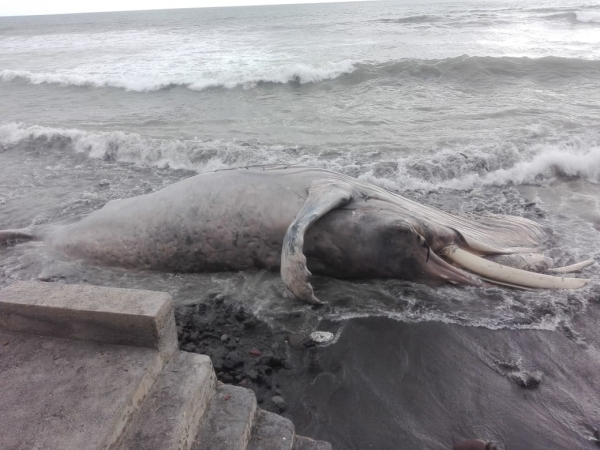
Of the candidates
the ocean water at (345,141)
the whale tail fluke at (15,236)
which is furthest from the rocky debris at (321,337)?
the whale tail fluke at (15,236)

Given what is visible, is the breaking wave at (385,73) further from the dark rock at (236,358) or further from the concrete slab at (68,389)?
the concrete slab at (68,389)

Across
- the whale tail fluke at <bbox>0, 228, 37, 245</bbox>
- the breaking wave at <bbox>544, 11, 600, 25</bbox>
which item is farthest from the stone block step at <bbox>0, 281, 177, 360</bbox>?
the breaking wave at <bbox>544, 11, 600, 25</bbox>

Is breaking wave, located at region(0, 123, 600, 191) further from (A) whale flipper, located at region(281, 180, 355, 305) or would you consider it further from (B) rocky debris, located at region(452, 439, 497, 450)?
(B) rocky debris, located at region(452, 439, 497, 450)

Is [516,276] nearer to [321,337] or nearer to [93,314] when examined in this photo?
[321,337]

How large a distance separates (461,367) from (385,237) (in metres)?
1.32

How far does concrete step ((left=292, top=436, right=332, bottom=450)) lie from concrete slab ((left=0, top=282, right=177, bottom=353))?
980 millimetres

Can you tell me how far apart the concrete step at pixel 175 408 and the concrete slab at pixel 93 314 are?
19 centimetres

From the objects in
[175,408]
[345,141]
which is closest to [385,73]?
[345,141]

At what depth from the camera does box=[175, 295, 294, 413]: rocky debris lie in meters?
3.57

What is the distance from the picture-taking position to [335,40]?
29812 mm

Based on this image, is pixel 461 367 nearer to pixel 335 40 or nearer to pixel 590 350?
pixel 590 350

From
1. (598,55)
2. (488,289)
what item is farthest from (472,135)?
(598,55)

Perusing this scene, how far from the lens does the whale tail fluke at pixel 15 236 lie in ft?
19.8

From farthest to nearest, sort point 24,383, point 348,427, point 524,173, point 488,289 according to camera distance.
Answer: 1. point 524,173
2. point 488,289
3. point 348,427
4. point 24,383
